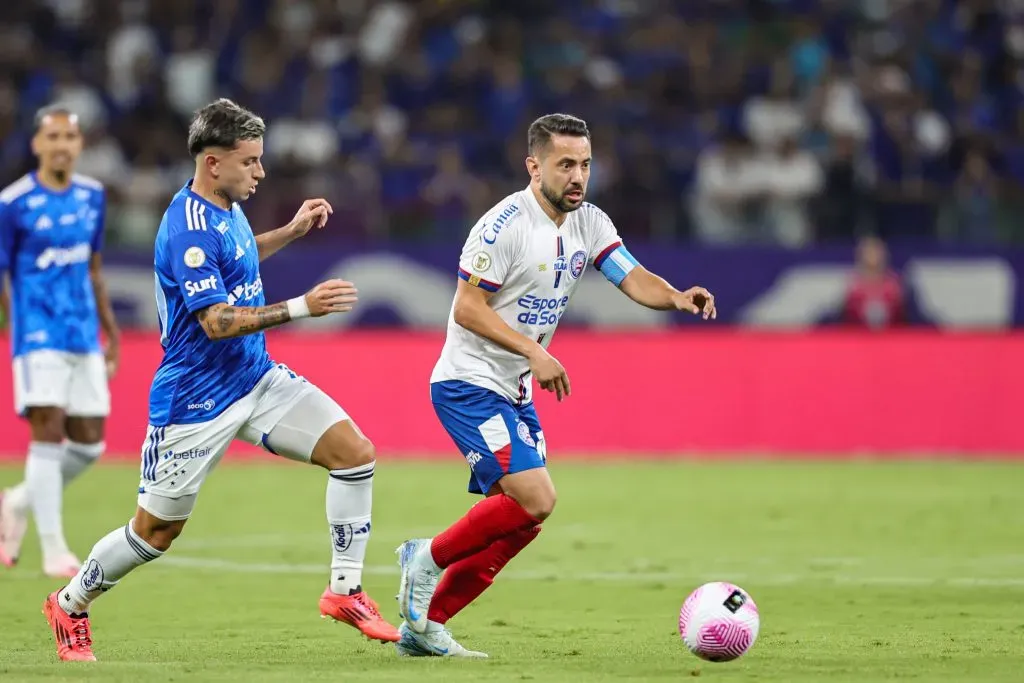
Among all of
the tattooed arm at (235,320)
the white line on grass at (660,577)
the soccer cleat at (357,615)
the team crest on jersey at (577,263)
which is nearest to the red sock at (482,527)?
the soccer cleat at (357,615)

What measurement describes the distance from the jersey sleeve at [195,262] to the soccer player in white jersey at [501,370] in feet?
3.66

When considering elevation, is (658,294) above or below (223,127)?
below

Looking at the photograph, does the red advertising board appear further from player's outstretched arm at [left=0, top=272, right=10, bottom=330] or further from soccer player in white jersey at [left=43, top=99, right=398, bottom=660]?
soccer player in white jersey at [left=43, top=99, right=398, bottom=660]

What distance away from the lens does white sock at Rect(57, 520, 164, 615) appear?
23.6 feet

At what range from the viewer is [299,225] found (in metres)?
7.77

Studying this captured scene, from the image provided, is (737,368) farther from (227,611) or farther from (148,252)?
(227,611)

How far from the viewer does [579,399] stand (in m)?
17.2

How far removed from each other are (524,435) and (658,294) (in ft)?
3.20

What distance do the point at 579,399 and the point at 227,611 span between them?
8.71 meters

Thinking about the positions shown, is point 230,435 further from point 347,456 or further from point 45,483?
point 45,483

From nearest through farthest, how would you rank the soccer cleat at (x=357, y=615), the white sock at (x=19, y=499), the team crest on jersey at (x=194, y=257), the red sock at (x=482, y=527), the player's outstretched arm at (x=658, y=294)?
the team crest on jersey at (x=194, y=257) < the red sock at (x=482, y=527) < the soccer cleat at (x=357, y=615) < the player's outstretched arm at (x=658, y=294) < the white sock at (x=19, y=499)

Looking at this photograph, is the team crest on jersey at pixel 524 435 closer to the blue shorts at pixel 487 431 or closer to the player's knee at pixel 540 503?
the blue shorts at pixel 487 431

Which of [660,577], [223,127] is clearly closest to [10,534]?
[660,577]

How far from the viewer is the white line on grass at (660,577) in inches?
380
